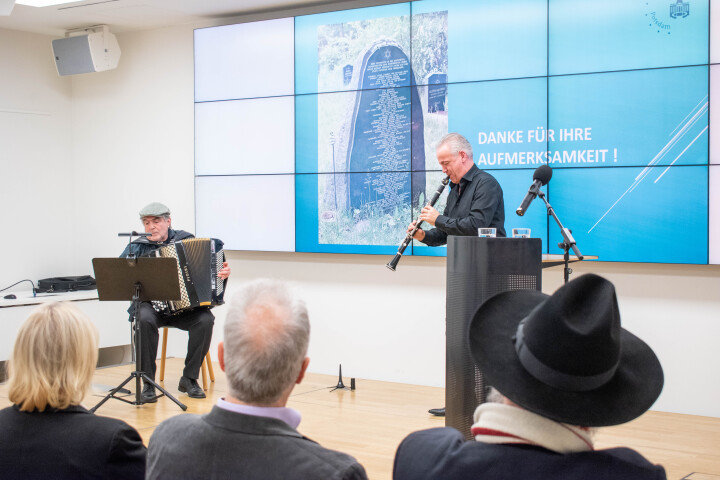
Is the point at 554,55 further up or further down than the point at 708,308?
further up

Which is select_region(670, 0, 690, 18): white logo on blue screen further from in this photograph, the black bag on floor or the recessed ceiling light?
the black bag on floor

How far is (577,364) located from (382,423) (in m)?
3.29

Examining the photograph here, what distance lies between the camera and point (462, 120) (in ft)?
16.8

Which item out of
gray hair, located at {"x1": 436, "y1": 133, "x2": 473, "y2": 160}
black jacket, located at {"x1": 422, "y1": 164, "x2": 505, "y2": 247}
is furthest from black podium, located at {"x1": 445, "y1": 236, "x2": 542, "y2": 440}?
gray hair, located at {"x1": 436, "y1": 133, "x2": 473, "y2": 160}

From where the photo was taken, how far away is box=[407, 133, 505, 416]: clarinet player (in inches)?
166

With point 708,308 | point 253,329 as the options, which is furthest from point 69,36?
point 253,329

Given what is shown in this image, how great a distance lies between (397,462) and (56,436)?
28.3 inches

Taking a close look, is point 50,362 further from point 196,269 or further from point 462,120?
point 462,120

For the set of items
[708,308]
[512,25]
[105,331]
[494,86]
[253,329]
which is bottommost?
[105,331]

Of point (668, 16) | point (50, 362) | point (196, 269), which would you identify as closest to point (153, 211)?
point (196, 269)

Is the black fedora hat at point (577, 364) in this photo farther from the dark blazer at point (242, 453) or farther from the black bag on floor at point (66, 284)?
the black bag on floor at point (66, 284)

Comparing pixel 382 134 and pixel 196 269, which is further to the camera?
pixel 382 134

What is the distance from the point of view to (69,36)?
6625 millimetres

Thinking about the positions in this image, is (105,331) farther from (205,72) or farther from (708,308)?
(708,308)
